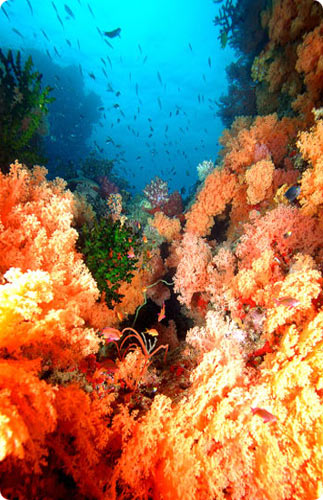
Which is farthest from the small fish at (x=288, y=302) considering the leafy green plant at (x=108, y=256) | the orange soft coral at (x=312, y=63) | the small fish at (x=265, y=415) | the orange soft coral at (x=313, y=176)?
the orange soft coral at (x=312, y=63)

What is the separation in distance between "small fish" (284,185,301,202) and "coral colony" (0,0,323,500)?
0.02m

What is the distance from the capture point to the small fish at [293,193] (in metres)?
4.39

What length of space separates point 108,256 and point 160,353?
2.19 metres

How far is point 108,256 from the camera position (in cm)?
426

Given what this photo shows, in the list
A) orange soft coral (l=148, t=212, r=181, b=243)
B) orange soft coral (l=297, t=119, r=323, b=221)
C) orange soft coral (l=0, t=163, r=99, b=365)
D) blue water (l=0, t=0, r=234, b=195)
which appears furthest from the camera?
blue water (l=0, t=0, r=234, b=195)

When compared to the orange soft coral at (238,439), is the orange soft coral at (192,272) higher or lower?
higher

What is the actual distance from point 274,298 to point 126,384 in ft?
7.83

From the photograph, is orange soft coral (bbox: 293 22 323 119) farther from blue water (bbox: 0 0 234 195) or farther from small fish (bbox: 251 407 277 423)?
blue water (bbox: 0 0 234 195)

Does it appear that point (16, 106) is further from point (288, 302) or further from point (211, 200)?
point (288, 302)

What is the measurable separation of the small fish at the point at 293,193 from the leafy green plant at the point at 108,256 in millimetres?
3164

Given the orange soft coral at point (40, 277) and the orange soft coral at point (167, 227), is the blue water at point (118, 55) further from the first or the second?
the orange soft coral at point (40, 277)

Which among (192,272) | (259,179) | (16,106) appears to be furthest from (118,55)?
(192,272)

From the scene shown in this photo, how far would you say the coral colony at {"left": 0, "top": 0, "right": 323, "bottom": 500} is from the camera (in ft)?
7.46

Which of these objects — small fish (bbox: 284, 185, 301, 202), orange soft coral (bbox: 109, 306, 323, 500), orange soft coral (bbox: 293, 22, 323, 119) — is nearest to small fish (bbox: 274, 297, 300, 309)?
orange soft coral (bbox: 109, 306, 323, 500)
